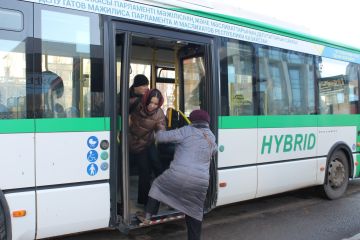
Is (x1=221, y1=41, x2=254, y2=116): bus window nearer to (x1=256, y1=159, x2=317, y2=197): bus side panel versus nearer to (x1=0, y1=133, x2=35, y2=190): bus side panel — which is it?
(x1=256, y1=159, x2=317, y2=197): bus side panel

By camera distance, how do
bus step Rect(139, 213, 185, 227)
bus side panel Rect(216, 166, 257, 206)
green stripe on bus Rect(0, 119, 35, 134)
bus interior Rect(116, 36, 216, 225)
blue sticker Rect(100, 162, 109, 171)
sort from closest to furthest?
1. green stripe on bus Rect(0, 119, 35, 134)
2. blue sticker Rect(100, 162, 109, 171)
3. bus step Rect(139, 213, 185, 227)
4. bus interior Rect(116, 36, 216, 225)
5. bus side panel Rect(216, 166, 257, 206)

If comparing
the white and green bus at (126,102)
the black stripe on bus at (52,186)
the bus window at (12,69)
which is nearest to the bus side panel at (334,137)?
the white and green bus at (126,102)

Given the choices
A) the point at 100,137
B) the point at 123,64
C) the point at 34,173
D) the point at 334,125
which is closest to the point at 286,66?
the point at 334,125

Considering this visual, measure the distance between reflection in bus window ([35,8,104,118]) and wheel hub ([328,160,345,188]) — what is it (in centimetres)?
484

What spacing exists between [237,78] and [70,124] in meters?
2.66

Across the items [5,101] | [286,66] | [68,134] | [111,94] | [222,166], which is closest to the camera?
[5,101]

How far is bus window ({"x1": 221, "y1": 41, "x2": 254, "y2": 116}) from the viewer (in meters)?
5.74

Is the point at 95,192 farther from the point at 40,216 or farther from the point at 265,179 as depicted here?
the point at 265,179

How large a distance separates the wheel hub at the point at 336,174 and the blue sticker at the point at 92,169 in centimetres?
477

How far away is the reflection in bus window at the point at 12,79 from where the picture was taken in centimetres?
383

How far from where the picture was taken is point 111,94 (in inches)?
178

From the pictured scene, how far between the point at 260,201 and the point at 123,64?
4.25m

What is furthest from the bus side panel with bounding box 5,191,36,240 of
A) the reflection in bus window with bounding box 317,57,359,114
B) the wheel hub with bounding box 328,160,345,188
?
the wheel hub with bounding box 328,160,345,188

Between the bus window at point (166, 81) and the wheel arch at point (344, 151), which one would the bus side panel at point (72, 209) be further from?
the wheel arch at point (344, 151)
